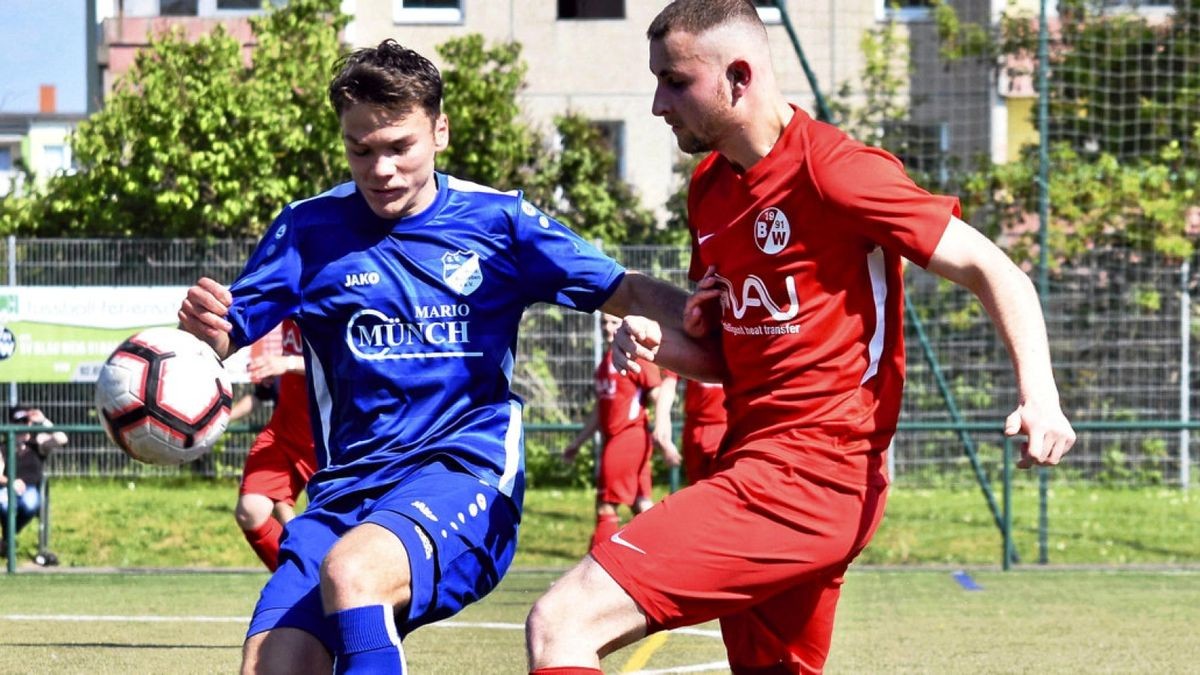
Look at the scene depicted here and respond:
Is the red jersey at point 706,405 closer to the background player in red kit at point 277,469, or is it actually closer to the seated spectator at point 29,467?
the background player in red kit at point 277,469

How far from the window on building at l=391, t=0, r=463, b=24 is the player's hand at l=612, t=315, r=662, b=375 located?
59.0 ft

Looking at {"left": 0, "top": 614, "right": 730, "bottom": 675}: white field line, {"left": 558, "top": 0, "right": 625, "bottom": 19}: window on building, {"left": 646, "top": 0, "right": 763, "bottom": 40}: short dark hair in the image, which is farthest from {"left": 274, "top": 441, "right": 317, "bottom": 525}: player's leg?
{"left": 558, "top": 0, "right": 625, "bottom": 19}: window on building

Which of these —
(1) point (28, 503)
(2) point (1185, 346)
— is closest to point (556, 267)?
(1) point (28, 503)

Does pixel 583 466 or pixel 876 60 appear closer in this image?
pixel 583 466

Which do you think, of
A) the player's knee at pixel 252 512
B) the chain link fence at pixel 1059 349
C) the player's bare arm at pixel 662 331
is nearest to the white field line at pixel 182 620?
the player's knee at pixel 252 512

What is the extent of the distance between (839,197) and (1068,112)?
11.0 m

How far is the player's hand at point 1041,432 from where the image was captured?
3.62m

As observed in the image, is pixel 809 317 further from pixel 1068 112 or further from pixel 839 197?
pixel 1068 112

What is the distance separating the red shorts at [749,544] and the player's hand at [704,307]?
0.37 metres

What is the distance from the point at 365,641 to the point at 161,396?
43.2 inches

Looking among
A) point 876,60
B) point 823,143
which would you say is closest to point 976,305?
point 876,60

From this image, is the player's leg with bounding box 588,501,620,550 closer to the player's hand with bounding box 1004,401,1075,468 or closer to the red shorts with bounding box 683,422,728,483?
the red shorts with bounding box 683,422,728,483

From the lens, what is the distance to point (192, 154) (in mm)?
15969

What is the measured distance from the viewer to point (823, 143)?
4.11 meters
